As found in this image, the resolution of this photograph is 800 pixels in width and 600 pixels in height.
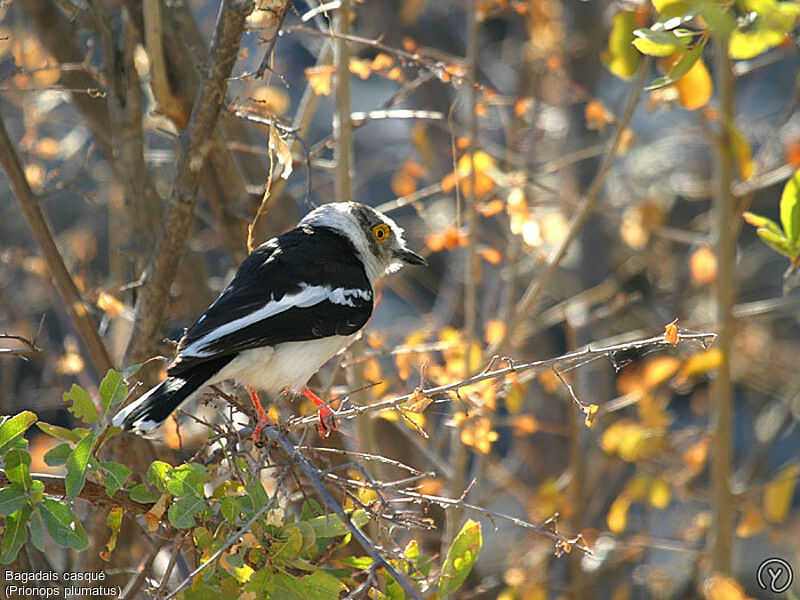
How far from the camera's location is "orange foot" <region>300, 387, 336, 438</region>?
111 inches

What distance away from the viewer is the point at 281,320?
10.8 feet

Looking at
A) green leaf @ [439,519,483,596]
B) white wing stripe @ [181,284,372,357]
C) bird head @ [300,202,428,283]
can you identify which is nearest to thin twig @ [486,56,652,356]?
bird head @ [300,202,428,283]

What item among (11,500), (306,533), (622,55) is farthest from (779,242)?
(11,500)

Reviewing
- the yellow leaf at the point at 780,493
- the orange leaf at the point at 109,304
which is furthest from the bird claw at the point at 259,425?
the yellow leaf at the point at 780,493

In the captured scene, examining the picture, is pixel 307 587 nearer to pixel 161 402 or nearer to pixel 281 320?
pixel 161 402

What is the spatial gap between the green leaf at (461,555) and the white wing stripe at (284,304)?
1001 millimetres

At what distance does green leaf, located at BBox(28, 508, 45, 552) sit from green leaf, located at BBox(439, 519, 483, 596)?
97 cm

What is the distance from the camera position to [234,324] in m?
3.13

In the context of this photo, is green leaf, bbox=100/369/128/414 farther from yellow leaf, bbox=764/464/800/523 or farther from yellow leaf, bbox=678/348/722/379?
yellow leaf, bbox=764/464/800/523

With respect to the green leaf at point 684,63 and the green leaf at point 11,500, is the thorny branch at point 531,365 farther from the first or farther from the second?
the green leaf at point 11,500

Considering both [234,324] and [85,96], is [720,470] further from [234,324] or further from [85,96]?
[85,96]

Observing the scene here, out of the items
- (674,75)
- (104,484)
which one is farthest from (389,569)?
(674,75)

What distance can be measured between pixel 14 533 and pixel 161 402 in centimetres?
60

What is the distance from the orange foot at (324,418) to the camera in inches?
111
